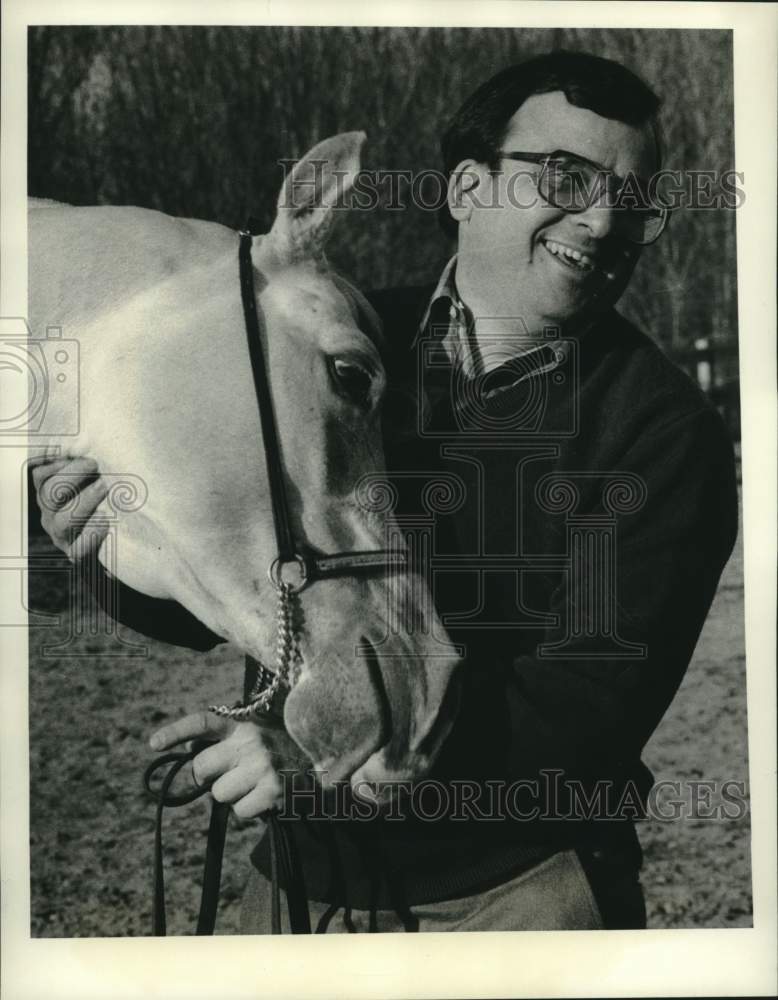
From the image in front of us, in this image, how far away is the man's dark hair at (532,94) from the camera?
2.28m

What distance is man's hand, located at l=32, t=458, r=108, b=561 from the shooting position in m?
2.21

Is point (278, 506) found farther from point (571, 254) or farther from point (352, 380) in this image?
point (571, 254)

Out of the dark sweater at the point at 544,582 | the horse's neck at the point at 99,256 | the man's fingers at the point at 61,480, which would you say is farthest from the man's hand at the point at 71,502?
the dark sweater at the point at 544,582

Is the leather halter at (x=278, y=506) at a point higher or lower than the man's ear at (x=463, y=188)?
lower

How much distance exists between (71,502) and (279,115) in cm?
94

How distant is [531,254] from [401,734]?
1041mm

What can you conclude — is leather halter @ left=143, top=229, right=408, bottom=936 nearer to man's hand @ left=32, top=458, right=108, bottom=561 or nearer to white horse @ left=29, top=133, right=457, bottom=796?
white horse @ left=29, top=133, right=457, bottom=796

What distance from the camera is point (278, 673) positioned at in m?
2.17

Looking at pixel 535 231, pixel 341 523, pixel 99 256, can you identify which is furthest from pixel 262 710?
pixel 535 231

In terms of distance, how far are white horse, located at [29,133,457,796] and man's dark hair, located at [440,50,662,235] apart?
34 cm

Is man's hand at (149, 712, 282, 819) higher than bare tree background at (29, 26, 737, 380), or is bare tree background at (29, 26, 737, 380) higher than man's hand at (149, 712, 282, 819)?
bare tree background at (29, 26, 737, 380)

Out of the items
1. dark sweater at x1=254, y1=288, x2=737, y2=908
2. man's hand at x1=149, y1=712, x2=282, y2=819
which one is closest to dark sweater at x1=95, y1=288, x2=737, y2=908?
dark sweater at x1=254, y1=288, x2=737, y2=908

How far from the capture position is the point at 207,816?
2.27m

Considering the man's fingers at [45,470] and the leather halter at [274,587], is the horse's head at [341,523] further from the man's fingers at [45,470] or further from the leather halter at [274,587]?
the man's fingers at [45,470]
